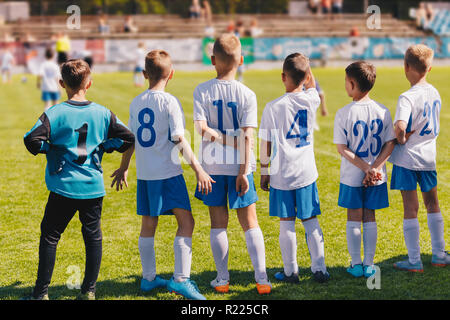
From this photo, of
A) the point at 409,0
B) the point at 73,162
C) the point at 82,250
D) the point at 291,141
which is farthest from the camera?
the point at 409,0

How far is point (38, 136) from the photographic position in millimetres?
3795

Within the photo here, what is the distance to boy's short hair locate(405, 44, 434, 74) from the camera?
4.47 metres

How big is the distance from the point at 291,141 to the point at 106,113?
1384 millimetres

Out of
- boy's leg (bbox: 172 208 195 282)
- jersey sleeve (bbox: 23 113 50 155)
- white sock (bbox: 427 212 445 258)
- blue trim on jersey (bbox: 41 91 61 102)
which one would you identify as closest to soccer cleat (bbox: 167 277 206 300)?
boy's leg (bbox: 172 208 195 282)

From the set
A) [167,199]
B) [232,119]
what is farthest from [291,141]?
[167,199]

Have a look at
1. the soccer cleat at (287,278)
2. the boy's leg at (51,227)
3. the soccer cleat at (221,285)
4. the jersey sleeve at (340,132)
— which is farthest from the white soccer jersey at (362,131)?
the boy's leg at (51,227)

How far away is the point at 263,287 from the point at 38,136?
1910 mm

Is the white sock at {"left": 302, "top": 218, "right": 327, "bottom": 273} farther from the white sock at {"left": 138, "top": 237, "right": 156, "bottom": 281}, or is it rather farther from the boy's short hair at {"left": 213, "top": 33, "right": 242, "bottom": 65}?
the boy's short hair at {"left": 213, "top": 33, "right": 242, "bottom": 65}

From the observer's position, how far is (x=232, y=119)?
407cm

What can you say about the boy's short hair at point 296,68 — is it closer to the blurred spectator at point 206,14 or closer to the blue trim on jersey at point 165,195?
the blue trim on jersey at point 165,195

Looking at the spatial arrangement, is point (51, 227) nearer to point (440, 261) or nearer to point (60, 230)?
point (60, 230)

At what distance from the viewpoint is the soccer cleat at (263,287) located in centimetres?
411
